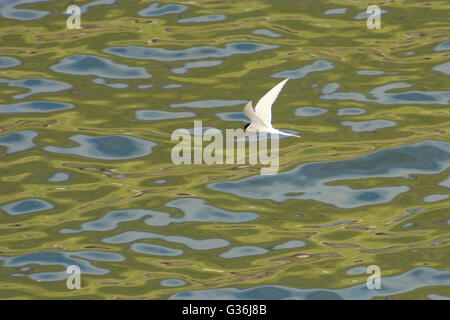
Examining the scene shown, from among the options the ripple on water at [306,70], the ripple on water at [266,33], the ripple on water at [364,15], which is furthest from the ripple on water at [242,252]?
the ripple on water at [364,15]

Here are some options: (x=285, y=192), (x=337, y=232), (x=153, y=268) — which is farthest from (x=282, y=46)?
(x=153, y=268)

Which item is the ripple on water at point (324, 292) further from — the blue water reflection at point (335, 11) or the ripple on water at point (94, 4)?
the ripple on water at point (94, 4)

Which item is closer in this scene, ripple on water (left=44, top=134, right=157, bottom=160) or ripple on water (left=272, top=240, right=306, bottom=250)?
ripple on water (left=272, top=240, right=306, bottom=250)

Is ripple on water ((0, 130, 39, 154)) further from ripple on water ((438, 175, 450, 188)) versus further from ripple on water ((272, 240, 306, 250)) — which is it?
ripple on water ((438, 175, 450, 188))

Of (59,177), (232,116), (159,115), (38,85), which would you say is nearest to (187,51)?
(159,115)

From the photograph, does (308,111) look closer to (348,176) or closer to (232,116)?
(232,116)

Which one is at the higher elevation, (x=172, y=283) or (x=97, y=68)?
(x=97, y=68)

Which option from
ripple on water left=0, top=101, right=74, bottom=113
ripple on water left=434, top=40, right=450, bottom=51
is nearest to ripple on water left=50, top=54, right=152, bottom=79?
ripple on water left=0, top=101, right=74, bottom=113
